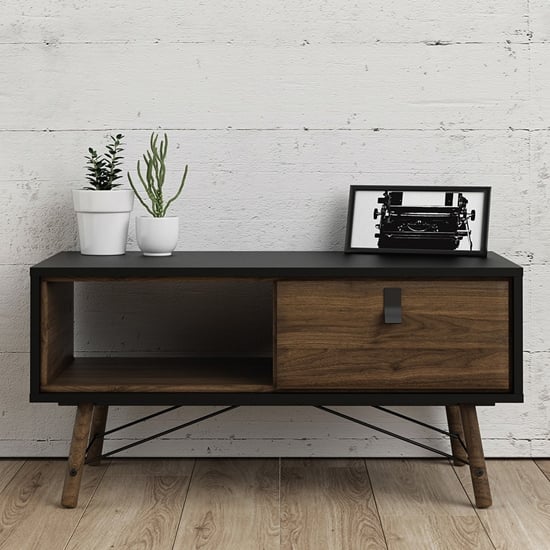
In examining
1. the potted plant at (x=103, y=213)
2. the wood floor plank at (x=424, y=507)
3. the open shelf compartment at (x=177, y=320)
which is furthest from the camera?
the open shelf compartment at (x=177, y=320)

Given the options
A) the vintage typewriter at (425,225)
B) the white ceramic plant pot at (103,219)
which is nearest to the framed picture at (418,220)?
the vintage typewriter at (425,225)

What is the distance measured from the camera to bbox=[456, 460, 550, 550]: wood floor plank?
211 centimetres

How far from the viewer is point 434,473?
8.42ft

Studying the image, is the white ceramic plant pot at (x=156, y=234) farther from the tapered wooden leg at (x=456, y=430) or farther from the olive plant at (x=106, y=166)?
the tapered wooden leg at (x=456, y=430)

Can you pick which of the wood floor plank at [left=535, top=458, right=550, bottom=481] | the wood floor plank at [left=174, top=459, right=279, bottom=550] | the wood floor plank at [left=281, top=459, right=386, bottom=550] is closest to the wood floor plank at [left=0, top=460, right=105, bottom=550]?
the wood floor plank at [left=174, top=459, right=279, bottom=550]

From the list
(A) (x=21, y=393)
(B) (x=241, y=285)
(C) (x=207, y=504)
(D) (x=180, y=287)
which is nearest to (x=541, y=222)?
(B) (x=241, y=285)

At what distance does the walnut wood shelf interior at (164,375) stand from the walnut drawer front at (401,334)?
0.17 meters

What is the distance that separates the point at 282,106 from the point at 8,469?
135 cm

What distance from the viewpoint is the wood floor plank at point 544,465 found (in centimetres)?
259

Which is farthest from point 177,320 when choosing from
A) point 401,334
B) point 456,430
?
point 456,430

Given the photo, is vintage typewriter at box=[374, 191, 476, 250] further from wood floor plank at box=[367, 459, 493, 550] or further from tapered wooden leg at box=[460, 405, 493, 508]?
wood floor plank at box=[367, 459, 493, 550]

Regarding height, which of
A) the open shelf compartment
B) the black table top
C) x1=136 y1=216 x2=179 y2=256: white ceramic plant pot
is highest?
x1=136 y1=216 x2=179 y2=256: white ceramic plant pot

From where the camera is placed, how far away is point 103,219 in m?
2.40

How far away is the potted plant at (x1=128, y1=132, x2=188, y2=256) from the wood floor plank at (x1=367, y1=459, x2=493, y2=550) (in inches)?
35.2
